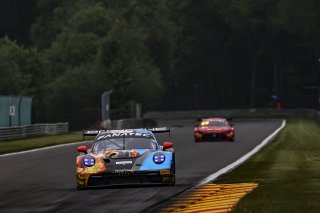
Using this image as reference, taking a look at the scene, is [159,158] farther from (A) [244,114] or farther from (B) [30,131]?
(A) [244,114]

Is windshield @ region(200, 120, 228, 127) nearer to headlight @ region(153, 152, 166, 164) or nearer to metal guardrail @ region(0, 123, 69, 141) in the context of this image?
metal guardrail @ region(0, 123, 69, 141)

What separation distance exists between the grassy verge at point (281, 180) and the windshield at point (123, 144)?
1.70m

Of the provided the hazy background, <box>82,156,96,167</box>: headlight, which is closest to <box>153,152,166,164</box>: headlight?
<box>82,156,96,167</box>: headlight

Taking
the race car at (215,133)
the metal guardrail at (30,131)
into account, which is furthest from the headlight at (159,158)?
the metal guardrail at (30,131)

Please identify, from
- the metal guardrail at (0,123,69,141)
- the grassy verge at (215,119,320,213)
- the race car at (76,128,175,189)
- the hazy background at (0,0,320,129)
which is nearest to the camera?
the grassy verge at (215,119,320,213)

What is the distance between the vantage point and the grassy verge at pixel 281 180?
14.1 m

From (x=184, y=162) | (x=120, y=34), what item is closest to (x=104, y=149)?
(x=184, y=162)

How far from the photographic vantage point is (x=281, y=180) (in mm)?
19766

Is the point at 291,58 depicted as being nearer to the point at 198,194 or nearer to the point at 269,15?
the point at 269,15

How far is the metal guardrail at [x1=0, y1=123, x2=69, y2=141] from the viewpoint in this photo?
4975cm

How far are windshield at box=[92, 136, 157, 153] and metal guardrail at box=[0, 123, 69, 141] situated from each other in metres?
29.2

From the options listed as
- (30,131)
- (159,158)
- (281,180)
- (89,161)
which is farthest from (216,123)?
(89,161)

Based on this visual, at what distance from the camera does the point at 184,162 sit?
1136 inches

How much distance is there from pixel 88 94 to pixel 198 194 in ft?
281
